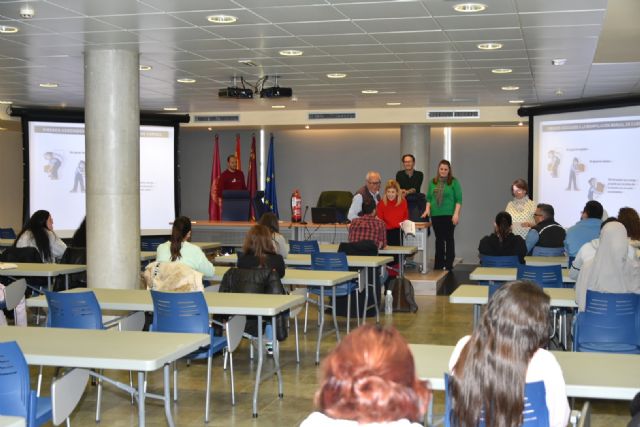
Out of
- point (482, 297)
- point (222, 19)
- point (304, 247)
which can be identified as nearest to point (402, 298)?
point (304, 247)

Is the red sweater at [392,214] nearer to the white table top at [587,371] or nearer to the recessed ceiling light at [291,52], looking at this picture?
the recessed ceiling light at [291,52]

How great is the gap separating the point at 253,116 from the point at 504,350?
13.5 meters

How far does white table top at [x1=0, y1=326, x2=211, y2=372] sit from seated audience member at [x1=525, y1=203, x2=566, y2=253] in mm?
5889

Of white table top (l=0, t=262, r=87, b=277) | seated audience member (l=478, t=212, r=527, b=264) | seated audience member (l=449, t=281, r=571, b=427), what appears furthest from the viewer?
seated audience member (l=478, t=212, r=527, b=264)

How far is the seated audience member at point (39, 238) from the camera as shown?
941 cm

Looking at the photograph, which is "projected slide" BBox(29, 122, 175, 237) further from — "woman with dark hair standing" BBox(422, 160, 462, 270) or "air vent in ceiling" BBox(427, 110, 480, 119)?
"air vent in ceiling" BBox(427, 110, 480, 119)

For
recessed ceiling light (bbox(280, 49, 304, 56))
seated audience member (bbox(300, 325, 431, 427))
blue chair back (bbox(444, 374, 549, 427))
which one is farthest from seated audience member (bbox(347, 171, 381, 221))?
seated audience member (bbox(300, 325, 431, 427))

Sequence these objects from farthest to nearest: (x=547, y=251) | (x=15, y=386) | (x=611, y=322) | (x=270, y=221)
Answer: (x=547, y=251) → (x=270, y=221) → (x=611, y=322) → (x=15, y=386)

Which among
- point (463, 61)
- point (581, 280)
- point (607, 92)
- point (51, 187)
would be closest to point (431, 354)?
point (581, 280)

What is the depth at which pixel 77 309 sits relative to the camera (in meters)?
5.74

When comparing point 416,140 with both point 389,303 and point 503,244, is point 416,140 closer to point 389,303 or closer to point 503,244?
point 389,303

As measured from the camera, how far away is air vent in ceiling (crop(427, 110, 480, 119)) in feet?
49.2

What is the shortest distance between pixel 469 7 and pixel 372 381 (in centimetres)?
554

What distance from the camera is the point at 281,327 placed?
22.4ft
